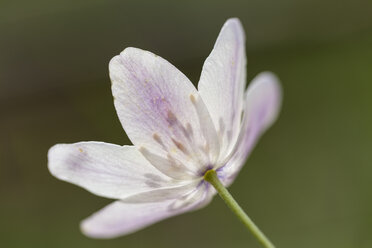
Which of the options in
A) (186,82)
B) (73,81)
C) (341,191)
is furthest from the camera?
(73,81)

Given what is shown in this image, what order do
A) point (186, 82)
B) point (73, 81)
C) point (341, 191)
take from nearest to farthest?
point (186, 82), point (341, 191), point (73, 81)

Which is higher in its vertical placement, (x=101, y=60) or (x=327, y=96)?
(x=101, y=60)

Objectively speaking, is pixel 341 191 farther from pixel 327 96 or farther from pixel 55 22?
pixel 55 22

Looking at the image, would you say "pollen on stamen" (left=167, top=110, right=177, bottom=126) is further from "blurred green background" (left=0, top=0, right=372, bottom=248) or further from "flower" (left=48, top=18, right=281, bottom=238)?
"blurred green background" (left=0, top=0, right=372, bottom=248)

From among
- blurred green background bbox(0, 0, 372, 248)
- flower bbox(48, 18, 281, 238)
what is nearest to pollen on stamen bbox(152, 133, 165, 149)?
flower bbox(48, 18, 281, 238)

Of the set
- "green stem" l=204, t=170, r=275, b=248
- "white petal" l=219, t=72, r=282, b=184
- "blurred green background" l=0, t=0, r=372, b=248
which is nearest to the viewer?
"green stem" l=204, t=170, r=275, b=248

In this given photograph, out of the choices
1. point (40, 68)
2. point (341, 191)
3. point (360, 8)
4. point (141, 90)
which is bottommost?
point (341, 191)

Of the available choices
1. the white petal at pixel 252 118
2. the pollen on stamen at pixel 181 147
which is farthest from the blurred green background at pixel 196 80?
the pollen on stamen at pixel 181 147

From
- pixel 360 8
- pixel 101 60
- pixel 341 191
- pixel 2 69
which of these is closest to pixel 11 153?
pixel 2 69
